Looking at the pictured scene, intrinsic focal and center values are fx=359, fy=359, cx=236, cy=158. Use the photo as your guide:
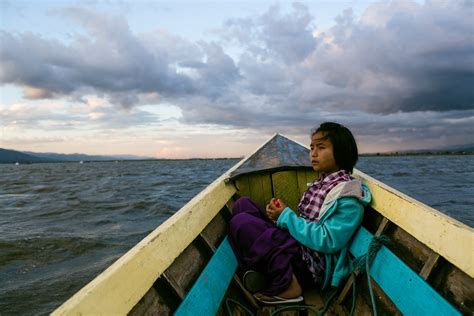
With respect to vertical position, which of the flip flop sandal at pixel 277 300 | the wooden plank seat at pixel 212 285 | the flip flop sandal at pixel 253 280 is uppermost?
the wooden plank seat at pixel 212 285

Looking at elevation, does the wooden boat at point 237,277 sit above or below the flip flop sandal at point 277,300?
above

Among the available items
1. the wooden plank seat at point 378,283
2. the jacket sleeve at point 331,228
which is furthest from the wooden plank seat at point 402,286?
the jacket sleeve at point 331,228

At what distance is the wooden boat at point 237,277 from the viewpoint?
129cm

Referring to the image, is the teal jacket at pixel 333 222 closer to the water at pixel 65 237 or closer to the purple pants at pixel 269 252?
the purple pants at pixel 269 252

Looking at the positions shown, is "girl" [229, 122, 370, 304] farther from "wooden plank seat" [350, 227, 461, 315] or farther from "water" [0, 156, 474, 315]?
"water" [0, 156, 474, 315]

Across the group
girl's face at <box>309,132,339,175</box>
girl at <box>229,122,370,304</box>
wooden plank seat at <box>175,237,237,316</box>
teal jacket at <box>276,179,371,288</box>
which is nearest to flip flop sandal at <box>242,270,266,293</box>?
girl at <box>229,122,370,304</box>

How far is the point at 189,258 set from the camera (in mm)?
1910

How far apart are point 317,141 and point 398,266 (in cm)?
93

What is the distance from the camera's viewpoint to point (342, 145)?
7.75ft

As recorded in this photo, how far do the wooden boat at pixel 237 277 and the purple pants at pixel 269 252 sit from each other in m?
0.12

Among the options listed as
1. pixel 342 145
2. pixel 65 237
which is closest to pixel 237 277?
pixel 342 145

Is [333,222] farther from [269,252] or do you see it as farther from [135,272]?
[135,272]

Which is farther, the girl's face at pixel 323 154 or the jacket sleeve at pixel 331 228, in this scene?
the girl's face at pixel 323 154

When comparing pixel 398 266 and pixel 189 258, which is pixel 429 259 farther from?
pixel 189 258
